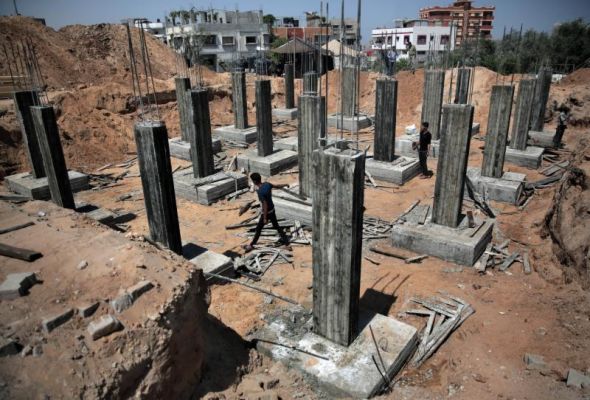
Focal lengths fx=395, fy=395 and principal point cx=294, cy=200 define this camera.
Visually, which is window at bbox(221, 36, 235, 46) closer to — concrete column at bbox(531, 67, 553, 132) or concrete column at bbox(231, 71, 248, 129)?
A: concrete column at bbox(231, 71, 248, 129)

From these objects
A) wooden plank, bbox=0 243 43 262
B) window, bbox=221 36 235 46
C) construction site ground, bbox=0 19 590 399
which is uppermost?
window, bbox=221 36 235 46

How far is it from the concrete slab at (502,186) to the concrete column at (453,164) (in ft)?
10.4

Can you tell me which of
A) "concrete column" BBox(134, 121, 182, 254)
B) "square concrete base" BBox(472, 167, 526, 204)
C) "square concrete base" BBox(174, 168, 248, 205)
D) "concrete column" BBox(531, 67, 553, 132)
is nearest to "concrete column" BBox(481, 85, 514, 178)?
"square concrete base" BBox(472, 167, 526, 204)

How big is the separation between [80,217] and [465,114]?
22.9ft

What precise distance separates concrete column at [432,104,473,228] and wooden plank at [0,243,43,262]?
6914mm

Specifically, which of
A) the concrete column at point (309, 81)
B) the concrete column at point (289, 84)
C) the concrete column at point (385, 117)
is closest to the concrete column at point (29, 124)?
the concrete column at point (309, 81)

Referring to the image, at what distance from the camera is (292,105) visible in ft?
73.5

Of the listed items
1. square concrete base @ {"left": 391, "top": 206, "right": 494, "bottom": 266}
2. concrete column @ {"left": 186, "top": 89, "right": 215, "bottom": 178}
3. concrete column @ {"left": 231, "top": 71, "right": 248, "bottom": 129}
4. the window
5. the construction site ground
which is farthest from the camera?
the window

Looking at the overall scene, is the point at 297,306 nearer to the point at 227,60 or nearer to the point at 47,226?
the point at 47,226

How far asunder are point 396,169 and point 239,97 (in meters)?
7.98

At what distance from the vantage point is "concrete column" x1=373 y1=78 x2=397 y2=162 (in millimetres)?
11731

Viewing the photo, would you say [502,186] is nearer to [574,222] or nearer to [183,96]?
[574,222]

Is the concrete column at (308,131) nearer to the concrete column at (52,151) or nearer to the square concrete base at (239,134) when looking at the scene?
the concrete column at (52,151)

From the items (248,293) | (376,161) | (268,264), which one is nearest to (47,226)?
(248,293)
